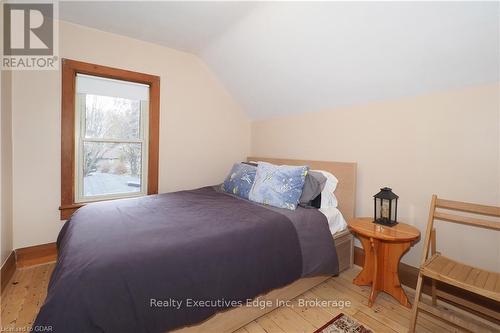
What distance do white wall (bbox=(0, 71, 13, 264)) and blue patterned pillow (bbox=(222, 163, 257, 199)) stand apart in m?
1.82

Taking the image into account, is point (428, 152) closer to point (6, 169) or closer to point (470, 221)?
point (470, 221)

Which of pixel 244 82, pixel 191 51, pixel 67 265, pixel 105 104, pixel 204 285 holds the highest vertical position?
pixel 191 51

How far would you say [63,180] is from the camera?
2342 millimetres

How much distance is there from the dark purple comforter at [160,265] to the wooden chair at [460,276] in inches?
29.8

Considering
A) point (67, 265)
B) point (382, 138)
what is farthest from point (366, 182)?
point (67, 265)

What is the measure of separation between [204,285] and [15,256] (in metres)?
2.03

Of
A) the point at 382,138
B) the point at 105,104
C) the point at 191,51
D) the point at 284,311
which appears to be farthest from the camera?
the point at 191,51

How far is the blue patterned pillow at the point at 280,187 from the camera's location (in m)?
2.07

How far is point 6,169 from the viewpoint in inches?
77.8

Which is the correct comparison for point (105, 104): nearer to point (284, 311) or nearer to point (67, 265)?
point (67, 265)

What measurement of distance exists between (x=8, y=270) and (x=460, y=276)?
3.20 m

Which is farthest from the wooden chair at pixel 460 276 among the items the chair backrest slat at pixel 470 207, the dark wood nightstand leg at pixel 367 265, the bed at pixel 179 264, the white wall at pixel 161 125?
the white wall at pixel 161 125

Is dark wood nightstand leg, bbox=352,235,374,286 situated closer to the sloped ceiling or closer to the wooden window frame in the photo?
the sloped ceiling

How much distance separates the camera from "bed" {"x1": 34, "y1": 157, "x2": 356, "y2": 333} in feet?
3.39
